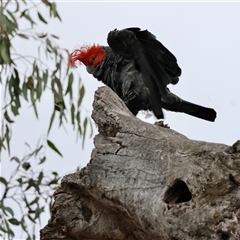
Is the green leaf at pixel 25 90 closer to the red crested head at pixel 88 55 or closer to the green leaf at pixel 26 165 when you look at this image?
the green leaf at pixel 26 165

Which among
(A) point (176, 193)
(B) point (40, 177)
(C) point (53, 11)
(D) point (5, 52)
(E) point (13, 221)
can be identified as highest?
(C) point (53, 11)

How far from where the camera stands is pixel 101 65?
3570mm

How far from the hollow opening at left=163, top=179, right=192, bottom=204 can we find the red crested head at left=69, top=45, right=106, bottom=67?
4.75 feet

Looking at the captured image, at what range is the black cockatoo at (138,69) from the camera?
3.42m

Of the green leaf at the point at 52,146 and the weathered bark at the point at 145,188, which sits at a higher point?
the green leaf at the point at 52,146

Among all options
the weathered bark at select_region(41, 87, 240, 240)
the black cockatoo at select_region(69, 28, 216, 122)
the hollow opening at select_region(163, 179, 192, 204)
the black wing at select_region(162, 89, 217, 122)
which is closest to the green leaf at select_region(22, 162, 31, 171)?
the black cockatoo at select_region(69, 28, 216, 122)

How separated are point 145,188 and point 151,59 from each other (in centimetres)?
126

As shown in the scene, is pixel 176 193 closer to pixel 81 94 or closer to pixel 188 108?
pixel 188 108

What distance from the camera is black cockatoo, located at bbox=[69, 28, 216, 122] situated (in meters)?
3.42

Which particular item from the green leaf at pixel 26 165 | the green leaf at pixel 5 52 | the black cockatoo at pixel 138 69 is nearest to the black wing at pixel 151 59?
the black cockatoo at pixel 138 69

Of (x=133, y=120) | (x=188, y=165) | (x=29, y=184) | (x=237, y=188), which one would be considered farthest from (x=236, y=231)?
(x=29, y=184)

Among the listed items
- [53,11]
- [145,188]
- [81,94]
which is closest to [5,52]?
Result: [53,11]

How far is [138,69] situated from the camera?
3.53 meters

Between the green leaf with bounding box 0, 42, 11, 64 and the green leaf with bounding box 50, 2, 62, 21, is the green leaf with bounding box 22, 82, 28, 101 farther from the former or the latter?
the green leaf with bounding box 50, 2, 62, 21
